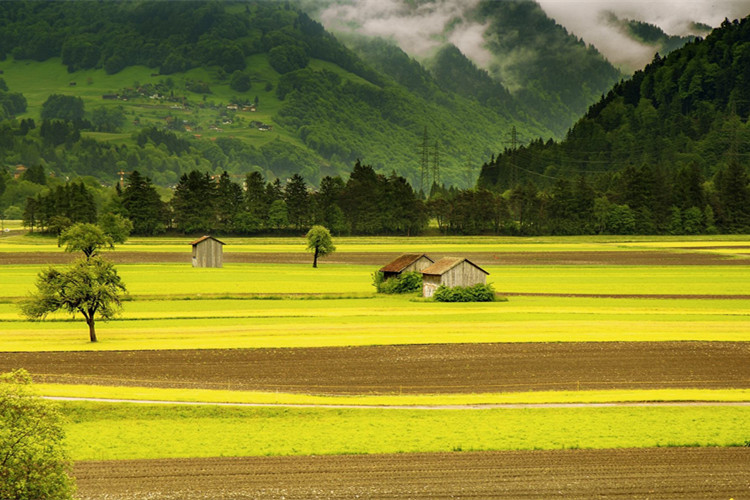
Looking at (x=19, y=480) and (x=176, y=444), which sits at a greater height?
(x=19, y=480)

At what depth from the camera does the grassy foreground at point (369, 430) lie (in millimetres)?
32750

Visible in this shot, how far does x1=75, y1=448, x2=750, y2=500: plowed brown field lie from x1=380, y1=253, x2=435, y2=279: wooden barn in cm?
5871

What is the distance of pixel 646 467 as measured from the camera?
30375mm

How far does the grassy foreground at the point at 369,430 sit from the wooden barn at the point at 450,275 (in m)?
45.1

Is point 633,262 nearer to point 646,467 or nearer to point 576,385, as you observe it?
point 576,385

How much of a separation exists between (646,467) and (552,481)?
415 cm

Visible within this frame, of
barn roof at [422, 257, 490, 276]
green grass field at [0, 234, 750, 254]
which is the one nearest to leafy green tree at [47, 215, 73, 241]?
green grass field at [0, 234, 750, 254]

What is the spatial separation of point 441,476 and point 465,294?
53608mm

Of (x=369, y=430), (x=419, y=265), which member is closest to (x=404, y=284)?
(x=419, y=265)

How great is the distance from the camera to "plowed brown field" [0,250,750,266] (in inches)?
5094

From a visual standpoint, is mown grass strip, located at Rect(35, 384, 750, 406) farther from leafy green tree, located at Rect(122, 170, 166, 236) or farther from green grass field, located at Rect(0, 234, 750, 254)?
leafy green tree, located at Rect(122, 170, 166, 236)

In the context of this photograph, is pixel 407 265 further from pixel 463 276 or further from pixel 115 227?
pixel 115 227

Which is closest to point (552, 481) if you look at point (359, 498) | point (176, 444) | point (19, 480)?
point (359, 498)

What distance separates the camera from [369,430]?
35219 mm
